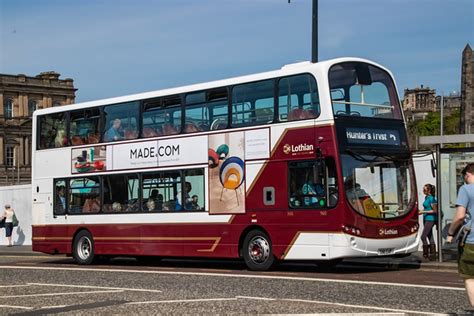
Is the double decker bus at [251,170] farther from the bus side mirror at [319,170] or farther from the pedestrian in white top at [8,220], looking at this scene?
the pedestrian in white top at [8,220]

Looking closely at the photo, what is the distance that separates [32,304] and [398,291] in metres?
5.61

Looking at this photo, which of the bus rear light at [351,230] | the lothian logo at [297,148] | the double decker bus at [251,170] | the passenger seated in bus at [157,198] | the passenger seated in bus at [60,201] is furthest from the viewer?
the passenger seated in bus at [60,201]

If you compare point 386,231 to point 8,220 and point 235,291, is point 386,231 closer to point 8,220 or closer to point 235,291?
point 235,291

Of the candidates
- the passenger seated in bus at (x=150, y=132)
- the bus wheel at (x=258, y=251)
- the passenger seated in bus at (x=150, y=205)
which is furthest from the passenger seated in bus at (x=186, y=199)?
the bus wheel at (x=258, y=251)

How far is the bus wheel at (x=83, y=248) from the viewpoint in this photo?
23484 mm

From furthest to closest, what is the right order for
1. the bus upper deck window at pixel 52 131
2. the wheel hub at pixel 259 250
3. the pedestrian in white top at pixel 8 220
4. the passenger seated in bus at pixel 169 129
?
the pedestrian in white top at pixel 8 220 < the bus upper deck window at pixel 52 131 < the passenger seated in bus at pixel 169 129 < the wheel hub at pixel 259 250

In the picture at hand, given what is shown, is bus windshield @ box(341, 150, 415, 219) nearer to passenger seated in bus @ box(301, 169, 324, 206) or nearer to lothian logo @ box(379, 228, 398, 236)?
lothian logo @ box(379, 228, 398, 236)

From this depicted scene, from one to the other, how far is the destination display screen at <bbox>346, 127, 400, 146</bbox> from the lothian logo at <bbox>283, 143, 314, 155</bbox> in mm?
837

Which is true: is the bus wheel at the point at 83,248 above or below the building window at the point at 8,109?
below

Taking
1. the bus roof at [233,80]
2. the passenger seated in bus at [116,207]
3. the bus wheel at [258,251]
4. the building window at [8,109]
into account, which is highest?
the building window at [8,109]

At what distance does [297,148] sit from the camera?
1838 centimetres

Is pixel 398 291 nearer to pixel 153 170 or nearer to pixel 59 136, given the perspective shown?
pixel 153 170

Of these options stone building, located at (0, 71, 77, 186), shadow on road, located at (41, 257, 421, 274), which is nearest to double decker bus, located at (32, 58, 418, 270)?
shadow on road, located at (41, 257, 421, 274)

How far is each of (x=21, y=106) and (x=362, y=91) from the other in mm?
119566
